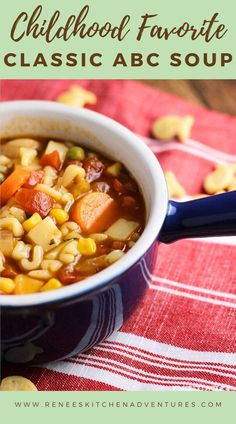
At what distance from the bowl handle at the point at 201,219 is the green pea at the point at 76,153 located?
0.50 metres

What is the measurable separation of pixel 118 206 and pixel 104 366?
1.96 ft

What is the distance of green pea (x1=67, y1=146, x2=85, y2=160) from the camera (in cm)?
302

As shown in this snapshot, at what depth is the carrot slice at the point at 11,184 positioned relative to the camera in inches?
112

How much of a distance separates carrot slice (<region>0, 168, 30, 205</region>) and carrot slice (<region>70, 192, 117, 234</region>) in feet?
0.74

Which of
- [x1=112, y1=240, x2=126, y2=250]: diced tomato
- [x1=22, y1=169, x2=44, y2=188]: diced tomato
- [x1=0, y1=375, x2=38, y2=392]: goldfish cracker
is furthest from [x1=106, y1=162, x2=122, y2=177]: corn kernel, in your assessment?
[x1=0, y1=375, x2=38, y2=392]: goldfish cracker

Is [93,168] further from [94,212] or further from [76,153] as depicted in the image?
[94,212]

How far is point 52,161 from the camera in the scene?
3.00 meters

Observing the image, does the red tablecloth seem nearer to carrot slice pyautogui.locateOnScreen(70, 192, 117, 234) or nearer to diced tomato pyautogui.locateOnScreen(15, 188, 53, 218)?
carrot slice pyautogui.locateOnScreen(70, 192, 117, 234)

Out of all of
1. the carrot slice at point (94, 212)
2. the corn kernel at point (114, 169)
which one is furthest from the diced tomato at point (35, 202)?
the corn kernel at point (114, 169)

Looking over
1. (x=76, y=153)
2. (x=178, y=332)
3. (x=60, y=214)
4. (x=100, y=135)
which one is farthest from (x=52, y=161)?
(x=178, y=332)

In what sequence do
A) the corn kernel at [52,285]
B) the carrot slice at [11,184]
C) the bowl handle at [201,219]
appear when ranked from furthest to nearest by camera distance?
the carrot slice at [11,184] < the bowl handle at [201,219] < the corn kernel at [52,285]

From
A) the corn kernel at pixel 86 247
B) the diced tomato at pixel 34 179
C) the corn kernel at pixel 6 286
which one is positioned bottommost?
the corn kernel at pixel 86 247

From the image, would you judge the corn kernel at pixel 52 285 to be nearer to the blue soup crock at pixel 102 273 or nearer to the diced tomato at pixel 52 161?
the blue soup crock at pixel 102 273

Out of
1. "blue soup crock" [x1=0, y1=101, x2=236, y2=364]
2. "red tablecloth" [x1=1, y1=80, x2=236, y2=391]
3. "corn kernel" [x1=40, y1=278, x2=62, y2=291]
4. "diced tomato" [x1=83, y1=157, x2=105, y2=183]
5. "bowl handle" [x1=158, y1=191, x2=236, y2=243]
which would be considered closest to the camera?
"blue soup crock" [x1=0, y1=101, x2=236, y2=364]
